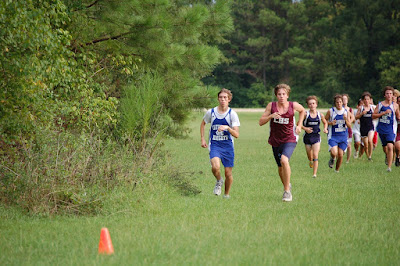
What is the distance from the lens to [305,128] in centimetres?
1410

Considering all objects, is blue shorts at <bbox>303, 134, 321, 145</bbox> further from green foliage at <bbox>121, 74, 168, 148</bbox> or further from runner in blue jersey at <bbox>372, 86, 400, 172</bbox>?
green foliage at <bbox>121, 74, 168, 148</bbox>

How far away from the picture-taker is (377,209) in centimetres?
955

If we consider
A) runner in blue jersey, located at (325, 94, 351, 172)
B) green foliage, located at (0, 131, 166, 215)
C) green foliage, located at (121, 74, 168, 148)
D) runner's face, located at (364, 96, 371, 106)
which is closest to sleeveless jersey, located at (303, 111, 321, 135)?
runner in blue jersey, located at (325, 94, 351, 172)

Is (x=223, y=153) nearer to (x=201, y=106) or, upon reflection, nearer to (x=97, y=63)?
(x=97, y=63)

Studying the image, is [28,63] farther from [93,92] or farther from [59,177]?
[93,92]

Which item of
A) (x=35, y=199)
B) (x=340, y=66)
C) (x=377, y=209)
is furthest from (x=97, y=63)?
(x=340, y=66)

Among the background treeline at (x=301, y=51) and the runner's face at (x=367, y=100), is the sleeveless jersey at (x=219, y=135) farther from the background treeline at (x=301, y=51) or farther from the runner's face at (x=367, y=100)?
the background treeline at (x=301, y=51)

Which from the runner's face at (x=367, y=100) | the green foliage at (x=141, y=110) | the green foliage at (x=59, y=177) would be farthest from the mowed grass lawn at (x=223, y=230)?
the runner's face at (x=367, y=100)

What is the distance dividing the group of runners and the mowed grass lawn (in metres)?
0.70

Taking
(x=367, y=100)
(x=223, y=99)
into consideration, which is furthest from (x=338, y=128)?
(x=223, y=99)

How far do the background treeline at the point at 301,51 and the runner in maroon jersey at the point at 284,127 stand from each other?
5020 centimetres

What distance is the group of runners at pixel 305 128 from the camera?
10438 mm

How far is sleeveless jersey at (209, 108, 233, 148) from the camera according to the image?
34.1 ft

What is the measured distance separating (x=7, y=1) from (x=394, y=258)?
532 centimetres
